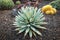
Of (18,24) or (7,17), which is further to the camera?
(7,17)

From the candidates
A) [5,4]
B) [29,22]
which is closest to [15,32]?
[29,22]

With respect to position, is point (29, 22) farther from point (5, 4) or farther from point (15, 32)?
point (5, 4)

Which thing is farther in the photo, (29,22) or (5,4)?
(5,4)

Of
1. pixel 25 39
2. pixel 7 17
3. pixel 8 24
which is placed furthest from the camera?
pixel 7 17

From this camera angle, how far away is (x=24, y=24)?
636cm

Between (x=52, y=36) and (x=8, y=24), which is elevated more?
(x=8, y=24)

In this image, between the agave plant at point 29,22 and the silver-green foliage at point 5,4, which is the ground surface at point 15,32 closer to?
the agave plant at point 29,22

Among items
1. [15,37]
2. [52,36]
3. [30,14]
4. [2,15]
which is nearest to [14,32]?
[15,37]

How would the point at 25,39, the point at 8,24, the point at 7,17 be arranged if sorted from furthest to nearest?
the point at 7,17
the point at 8,24
the point at 25,39

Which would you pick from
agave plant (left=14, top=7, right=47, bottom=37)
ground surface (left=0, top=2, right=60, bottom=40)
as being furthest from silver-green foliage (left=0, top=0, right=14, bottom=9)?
agave plant (left=14, top=7, right=47, bottom=37)

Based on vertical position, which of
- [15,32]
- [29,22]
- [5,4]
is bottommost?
[15,32]

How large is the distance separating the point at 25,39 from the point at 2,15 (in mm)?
2231

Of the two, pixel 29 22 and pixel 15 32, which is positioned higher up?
pixel 29 22

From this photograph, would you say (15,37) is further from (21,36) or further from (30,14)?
(30,14)
